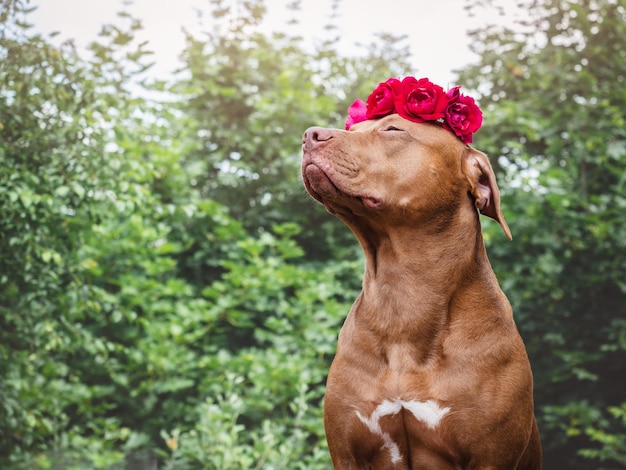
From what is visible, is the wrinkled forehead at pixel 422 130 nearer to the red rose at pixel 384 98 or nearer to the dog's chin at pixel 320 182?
the red rose at pixel 384 98

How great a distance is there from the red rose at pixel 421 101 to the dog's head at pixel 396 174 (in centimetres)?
3

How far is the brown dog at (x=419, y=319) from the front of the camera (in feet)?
6.33

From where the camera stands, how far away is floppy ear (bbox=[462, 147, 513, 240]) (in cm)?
212

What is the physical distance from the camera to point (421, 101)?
86.4 inches

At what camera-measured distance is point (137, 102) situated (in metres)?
4.79

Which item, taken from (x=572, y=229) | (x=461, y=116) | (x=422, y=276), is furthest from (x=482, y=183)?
(x=572, y=229)

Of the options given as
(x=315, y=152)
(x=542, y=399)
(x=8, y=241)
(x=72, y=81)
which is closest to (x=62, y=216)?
(x=8, y=241)

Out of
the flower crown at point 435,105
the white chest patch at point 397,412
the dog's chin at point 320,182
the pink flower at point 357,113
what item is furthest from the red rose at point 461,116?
the white chest patch at point 397,412

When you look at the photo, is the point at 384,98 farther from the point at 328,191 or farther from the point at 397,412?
the point at 397,412

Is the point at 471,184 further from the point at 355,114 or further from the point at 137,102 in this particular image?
the point at 137,102

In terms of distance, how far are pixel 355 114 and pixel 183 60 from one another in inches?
149

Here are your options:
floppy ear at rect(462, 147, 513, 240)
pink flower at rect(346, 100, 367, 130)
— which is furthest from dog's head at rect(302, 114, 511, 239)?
pink flower at rect(346, 100, 367, 130)

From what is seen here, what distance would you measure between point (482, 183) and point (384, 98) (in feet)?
1.30

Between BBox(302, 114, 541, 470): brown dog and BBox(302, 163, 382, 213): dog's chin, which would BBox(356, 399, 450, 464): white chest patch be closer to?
BBox(302, 114, 541, 470): brown dog
